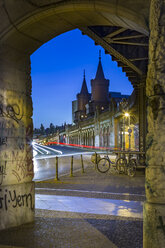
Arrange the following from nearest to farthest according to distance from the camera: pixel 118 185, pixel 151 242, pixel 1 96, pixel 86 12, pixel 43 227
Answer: pixel 151 242
pixel 86 12
pixel 43 227
pixel 1 96
pixel 118 185

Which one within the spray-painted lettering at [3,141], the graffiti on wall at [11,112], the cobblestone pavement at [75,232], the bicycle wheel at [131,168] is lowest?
the cobblestone pavement at [75,232]

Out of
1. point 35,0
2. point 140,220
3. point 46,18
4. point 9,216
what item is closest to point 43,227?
point 9,216

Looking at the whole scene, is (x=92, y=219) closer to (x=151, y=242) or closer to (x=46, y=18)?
(x=151, y=242)

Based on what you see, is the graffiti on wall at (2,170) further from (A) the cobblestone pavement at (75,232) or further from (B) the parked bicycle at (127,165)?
(B) the parked bicycle at (127,165)

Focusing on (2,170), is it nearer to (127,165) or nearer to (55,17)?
(55,17)

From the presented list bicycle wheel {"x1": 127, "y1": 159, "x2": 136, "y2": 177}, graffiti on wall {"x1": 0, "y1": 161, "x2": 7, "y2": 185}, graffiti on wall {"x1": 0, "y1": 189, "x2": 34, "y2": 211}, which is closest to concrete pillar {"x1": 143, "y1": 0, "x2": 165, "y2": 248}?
graffiti on wall {"x1": 0, "y1": 189, "x2": 34, "y2": 211}

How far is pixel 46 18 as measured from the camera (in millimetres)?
5070

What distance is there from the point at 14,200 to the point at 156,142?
340 centimetres

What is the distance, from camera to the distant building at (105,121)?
115ft

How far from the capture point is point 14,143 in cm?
561

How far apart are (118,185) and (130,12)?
8.27 m

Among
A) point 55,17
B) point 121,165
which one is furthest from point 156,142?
point 121,165

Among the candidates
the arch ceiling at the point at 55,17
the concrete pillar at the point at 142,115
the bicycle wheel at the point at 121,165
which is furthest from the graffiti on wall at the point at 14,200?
the concrete pillar at the point at 142,115

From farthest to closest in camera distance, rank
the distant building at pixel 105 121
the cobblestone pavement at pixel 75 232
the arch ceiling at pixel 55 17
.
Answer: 1. the distant building at pixel 105 121
2. the cobblestone pavement at pixel 75 232
3. the arch ceiling at pixel 55 17
